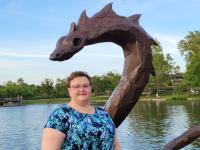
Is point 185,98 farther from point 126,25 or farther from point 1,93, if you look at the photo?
point 126,25

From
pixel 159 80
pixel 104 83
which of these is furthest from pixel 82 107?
pixel 104 83

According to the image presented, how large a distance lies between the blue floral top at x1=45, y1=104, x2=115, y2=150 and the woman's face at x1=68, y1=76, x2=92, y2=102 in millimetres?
96

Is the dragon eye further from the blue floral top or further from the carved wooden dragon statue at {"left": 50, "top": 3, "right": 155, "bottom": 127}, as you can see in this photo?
the blue floral top

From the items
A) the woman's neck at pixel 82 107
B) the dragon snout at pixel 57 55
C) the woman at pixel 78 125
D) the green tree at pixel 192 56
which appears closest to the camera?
the woman at pixel 78 125

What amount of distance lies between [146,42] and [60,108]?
200cm

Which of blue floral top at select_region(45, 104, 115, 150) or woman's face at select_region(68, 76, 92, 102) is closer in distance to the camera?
blue floral top at select_region(45, 104, 115, 150)

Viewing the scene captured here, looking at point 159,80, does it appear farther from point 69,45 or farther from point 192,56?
point 69,45

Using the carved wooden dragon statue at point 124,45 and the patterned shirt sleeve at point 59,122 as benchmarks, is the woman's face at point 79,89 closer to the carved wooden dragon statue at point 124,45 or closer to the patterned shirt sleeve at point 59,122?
the patterned shirt sleeve at point 59,122

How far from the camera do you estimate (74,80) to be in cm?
271

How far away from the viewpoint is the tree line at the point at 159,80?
46.1m

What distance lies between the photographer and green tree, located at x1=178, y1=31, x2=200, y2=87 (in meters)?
44.9

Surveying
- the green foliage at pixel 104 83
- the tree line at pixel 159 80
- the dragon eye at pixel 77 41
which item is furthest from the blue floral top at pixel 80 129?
the green foliage at pixel 104 83

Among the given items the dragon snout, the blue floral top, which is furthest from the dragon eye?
the blue floral top

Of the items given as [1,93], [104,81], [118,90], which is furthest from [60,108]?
[1,93]
